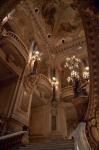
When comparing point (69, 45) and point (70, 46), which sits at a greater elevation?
point (69, 45)

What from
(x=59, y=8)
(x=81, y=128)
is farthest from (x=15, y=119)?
(x=59, y=8)

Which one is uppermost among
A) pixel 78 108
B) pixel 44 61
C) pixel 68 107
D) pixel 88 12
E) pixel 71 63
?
pixel 44 61

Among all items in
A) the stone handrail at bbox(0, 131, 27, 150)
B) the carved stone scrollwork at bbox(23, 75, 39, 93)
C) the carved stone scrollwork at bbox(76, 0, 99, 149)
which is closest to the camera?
the carved stone scrollwork at bbox(76, 0, 99, 149)

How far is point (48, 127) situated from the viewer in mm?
12531

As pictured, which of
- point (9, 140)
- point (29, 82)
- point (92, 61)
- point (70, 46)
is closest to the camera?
point (92, 61)

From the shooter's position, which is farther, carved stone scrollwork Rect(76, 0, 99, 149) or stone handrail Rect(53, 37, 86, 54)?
stone handrail Rect(53, 37, 86, 54)

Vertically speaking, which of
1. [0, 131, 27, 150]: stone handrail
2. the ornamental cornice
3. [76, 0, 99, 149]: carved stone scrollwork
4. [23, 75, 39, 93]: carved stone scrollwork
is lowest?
[0, 131, 27, 150]: stone handrail

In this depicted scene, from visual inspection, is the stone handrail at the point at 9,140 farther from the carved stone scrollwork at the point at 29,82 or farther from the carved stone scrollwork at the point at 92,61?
the carved stone scrollwork at the point at 29,82

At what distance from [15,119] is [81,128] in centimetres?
573

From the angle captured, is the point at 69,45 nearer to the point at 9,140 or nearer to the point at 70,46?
the point at 70,46

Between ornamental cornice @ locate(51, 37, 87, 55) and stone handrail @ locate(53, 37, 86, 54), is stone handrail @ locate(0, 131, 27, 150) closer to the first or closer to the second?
ornamental cornice @ locate(51, 37, 87, 55)

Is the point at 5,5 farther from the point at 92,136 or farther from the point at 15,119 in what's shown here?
the point at 15,119

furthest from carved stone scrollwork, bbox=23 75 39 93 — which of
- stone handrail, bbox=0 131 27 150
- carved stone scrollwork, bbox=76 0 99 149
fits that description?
carved stone scrollwork, bbox=76 0 99 149

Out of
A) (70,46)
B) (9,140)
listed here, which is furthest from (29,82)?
(70,46)
